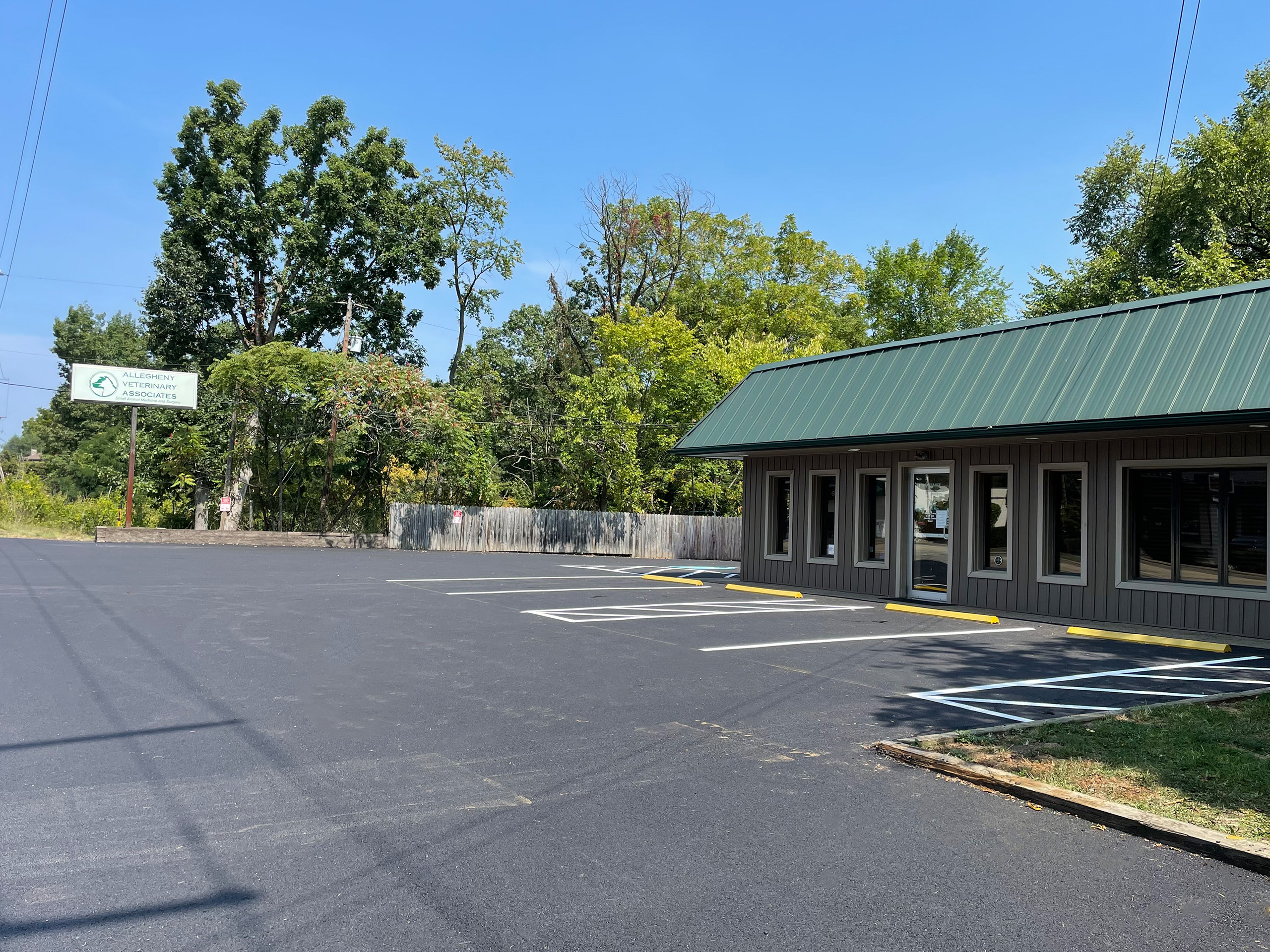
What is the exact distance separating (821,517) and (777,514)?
133 cm

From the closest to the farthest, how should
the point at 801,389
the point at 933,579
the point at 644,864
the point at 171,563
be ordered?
1. the point at 644,864
2. the point at 933,579
3. the point at 801,389
4. the point at 171,563

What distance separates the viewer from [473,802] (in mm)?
4898

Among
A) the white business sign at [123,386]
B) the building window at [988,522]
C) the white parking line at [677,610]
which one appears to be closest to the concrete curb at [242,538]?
the white business sign at [123,386]

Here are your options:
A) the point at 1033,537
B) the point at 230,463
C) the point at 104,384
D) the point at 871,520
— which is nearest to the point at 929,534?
the point at 871,520

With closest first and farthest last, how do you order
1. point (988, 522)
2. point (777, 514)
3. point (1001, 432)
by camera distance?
point (1001, 432)
point (988, 522)
point (777, 514)

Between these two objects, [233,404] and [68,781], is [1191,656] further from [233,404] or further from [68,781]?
[233,404]

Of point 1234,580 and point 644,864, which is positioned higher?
point 1234,580

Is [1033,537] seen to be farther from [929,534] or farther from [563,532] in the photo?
[563,532]

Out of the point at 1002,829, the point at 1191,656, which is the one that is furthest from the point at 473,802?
the point at 1191,656

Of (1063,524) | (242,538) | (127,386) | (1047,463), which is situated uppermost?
(127,386)

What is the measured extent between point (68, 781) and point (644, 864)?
11.5ft

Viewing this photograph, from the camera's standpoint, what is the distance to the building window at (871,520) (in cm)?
1759

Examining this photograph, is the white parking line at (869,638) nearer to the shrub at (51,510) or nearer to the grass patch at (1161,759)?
the grass patch at (1161,759)

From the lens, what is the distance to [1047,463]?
47.2 ft
